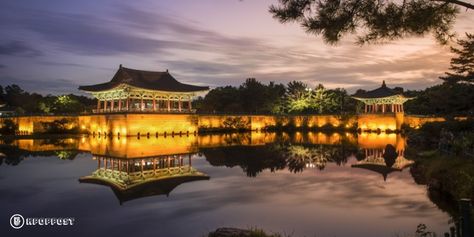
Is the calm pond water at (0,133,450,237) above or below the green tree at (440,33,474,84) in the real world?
Answer: below

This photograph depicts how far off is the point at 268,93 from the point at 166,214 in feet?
203

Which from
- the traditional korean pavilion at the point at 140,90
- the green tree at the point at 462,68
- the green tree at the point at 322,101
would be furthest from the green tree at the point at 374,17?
the green tree at the point at 322,101

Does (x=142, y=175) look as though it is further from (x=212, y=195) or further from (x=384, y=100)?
(x=384, y=100)

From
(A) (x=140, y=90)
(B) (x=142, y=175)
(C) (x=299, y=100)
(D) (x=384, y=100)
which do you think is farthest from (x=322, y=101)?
(B) (x=142, y=175)

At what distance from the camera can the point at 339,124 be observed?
54625mm

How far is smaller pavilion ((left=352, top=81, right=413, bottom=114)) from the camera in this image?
49919mm

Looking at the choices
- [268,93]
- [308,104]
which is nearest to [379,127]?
[308,104]

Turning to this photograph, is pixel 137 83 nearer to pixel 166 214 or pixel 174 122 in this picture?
pixel 174 122

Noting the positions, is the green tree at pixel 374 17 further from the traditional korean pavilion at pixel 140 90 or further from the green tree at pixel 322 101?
the green tree at pixel 322 101

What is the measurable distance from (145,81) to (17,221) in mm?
34086

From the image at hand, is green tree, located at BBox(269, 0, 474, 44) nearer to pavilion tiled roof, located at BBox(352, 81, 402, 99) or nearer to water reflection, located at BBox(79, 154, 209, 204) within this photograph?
water reflection, located at BBox(79, 154, 209, 204)

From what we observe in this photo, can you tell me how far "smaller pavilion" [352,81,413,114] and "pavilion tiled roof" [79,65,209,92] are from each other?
2214 cm

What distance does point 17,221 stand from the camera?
31.6 ft

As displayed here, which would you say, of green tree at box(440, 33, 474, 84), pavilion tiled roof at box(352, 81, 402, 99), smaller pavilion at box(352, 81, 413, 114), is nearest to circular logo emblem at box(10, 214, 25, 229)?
green tree at box(440, 33, 474, 84)
